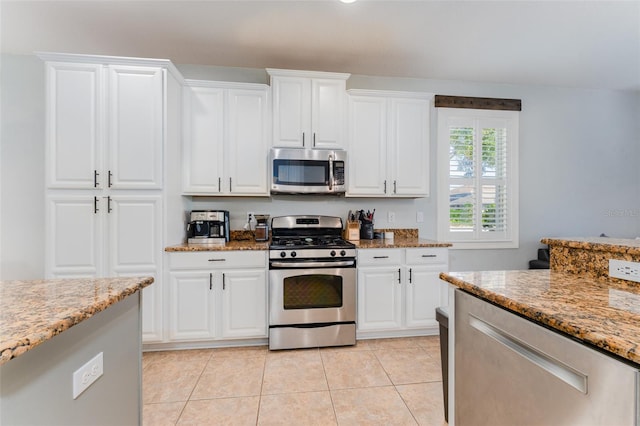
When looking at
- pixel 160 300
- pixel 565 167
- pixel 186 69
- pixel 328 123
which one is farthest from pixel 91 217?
pixel 565 167

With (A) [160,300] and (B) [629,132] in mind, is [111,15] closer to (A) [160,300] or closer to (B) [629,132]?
(A) [160,300]

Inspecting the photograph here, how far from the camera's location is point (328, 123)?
299 cm

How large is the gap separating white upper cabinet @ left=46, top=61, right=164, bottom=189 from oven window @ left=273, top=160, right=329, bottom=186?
41.1 inches

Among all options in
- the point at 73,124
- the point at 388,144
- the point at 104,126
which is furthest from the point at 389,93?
the point at 73,124

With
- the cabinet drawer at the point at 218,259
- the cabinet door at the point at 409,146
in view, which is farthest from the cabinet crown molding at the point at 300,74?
the cabinet drawer at the point at 218,259

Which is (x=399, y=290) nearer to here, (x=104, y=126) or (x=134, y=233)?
(x=134, y=233)

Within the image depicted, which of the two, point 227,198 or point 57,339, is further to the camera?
point 227,198

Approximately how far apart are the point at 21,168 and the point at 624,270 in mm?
4552

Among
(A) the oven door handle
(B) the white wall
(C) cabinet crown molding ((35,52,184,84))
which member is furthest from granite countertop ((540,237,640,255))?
(B) the white wall

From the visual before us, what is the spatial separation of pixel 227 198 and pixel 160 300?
119 cm

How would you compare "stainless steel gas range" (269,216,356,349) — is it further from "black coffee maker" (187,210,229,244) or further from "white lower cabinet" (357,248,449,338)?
"black coffee maker" (187,210,229,244)

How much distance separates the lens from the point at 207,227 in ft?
9.52

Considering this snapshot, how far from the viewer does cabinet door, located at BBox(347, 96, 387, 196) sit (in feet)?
10.1

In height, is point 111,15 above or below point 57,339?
above
